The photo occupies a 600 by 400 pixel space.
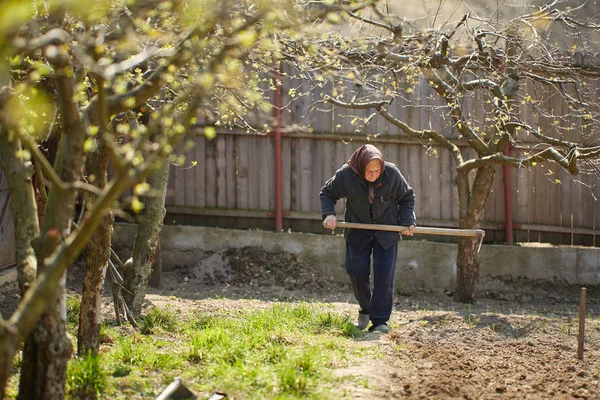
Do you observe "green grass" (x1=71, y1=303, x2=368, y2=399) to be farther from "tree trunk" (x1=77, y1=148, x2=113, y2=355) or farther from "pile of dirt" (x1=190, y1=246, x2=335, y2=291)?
"pile of dirt" (x1=190, y1=246, x2=335, y2=291)

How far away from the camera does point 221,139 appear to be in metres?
10.7

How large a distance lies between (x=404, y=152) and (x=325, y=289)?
7.20ft

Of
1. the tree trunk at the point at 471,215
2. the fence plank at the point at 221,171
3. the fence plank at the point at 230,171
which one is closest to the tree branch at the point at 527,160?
the tree trunk at the point at 471,215

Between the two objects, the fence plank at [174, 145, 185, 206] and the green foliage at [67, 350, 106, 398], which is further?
the fence plank at [174, 145, 185, 206]

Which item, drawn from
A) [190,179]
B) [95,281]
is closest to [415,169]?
[190,179]

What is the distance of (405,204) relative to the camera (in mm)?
7398

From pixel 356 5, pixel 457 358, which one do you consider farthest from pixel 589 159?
pixel 356 5

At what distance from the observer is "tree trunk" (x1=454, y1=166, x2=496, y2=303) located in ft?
29.3

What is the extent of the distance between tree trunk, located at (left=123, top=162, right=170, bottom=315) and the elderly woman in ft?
5.23

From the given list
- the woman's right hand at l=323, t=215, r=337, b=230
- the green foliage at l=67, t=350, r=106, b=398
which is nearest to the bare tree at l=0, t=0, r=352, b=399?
the green foliage at l=67, t=350, r=106, b=398

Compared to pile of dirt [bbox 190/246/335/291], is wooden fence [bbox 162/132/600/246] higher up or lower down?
higher up

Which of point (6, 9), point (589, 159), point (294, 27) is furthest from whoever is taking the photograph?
point (589, 159)

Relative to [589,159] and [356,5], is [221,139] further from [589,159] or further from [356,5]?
[356,5]

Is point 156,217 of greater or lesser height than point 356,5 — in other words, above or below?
below
